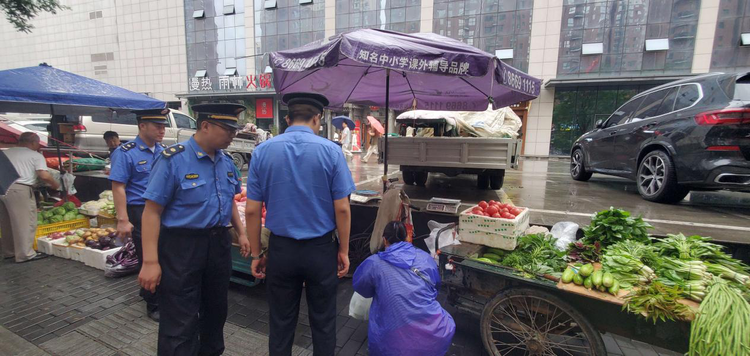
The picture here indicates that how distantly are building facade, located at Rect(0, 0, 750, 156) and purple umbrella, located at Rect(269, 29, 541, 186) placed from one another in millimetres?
14155

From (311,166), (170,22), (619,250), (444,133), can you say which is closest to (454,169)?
(444,133)

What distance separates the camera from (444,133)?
6.38 metres

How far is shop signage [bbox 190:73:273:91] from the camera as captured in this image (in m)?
21.8

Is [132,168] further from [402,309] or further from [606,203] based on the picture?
[606,203]

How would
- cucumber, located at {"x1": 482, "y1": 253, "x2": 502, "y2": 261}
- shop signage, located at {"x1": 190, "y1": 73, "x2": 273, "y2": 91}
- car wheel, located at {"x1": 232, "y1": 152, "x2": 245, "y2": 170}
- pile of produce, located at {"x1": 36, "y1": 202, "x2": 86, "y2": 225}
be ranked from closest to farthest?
cucumber, located at {"x1": 482, "y1": 253, "x2": 502, "y2": 261} → pile of produce, located at {"x1": 36, "y1": 202, "x2": 86, "y2": 225} → car wheel, located at {"x1": 232, "y1": 152, "x2": 245, "y2": 170} → shop signage, located at {"x1": 190, "y1": 73, "x2": 273, "y2": 91}

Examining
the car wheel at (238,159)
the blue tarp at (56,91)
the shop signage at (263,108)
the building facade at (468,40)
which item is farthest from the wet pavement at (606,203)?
the shop signage at (263,108)

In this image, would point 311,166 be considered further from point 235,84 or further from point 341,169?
point 235,84

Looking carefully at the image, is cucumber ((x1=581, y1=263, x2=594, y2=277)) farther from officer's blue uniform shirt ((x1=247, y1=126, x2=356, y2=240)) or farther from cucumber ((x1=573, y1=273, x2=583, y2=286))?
officer's blue uniform shirt ((x1=247, y1=126, x2=356, y2=240))

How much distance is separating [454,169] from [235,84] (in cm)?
2136

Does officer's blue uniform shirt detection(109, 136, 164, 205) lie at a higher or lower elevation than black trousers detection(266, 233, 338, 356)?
higher

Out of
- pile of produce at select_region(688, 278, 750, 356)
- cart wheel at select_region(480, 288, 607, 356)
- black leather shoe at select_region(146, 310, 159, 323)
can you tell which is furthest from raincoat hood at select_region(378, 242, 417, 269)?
black leather shoe at select_region(146, 310, 159, 323)

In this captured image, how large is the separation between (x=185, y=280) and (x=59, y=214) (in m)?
5.19

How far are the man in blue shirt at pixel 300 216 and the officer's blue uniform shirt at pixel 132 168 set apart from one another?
174 centimetres

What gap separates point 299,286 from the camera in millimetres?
2287
